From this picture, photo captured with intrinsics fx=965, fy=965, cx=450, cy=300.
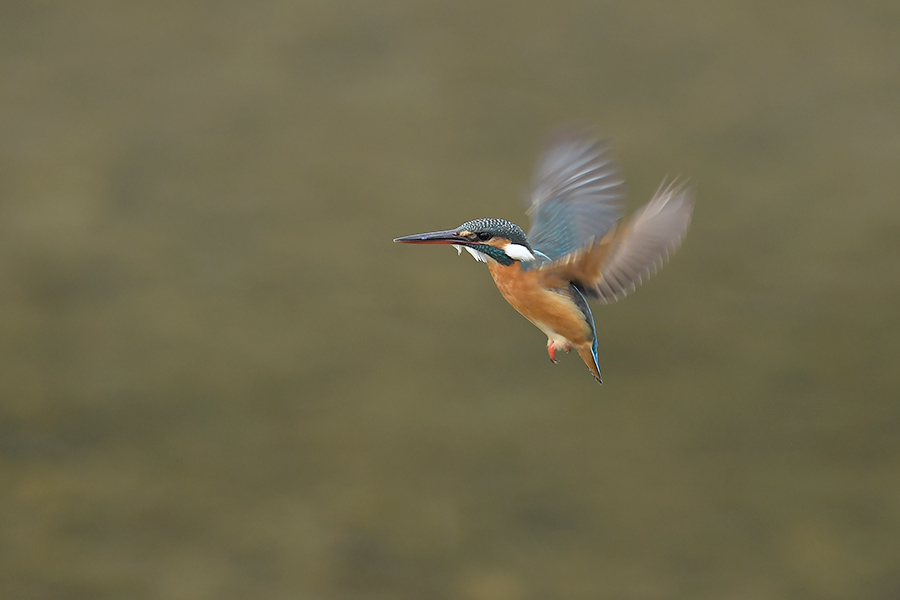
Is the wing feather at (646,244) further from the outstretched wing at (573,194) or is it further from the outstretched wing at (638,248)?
the outstretched wing at (573,194)

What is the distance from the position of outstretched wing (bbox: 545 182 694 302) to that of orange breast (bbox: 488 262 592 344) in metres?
0.02

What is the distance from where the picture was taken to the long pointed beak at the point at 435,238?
442 mm

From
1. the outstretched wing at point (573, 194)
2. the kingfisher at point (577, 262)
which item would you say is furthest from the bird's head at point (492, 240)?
the outstretched wing at point (573, 194)

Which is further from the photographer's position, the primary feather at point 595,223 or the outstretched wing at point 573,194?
the outstretched wing at point 573,194

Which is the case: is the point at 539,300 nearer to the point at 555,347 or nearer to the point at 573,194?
the point at 555,347

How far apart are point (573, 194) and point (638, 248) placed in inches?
10.3

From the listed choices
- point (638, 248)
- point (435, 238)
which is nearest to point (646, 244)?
point (638, 248)

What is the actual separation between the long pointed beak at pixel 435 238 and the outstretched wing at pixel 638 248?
63 millimetres

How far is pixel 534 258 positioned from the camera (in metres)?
0.56

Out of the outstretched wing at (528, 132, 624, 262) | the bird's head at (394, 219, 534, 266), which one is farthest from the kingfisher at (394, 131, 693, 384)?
the outstretched wing at (528, 132, 624, 262)

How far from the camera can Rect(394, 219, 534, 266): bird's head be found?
507 mm

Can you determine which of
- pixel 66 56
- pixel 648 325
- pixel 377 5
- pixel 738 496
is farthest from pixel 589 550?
pixel 66 56

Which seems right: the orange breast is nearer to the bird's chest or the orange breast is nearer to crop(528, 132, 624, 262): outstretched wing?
the bird's chest

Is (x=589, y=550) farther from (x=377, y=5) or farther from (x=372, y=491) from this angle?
(x=377, y=5)
